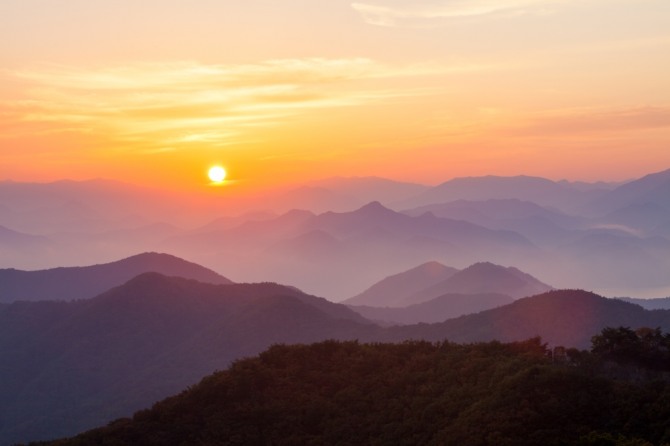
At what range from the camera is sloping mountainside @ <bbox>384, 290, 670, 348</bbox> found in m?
120

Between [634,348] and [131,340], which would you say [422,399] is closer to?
[634,348]

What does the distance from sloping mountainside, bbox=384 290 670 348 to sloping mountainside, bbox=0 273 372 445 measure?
1673cm

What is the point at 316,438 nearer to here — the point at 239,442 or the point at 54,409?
the point at 239,442

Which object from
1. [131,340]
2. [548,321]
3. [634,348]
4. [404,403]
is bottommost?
[404,403]

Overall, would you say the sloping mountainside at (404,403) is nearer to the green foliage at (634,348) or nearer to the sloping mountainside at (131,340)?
the green foliage at (634,348)

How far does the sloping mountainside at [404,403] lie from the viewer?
33.5 m

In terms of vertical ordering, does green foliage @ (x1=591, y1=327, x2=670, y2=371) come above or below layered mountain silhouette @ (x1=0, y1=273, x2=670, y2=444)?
below

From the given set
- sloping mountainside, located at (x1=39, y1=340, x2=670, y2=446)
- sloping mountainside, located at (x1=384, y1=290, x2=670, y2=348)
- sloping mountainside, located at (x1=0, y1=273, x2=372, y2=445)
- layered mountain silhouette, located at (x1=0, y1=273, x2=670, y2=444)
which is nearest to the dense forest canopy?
sloping mountainside, located at (x1=39, y1=340, x2=670, y2=446)

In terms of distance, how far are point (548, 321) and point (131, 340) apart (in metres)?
92.1

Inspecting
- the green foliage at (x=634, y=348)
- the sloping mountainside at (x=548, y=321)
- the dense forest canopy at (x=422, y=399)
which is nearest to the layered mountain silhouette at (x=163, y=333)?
the sloping mountainside at (x=548, y=321)

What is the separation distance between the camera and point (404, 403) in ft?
138

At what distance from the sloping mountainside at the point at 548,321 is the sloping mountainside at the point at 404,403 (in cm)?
7278

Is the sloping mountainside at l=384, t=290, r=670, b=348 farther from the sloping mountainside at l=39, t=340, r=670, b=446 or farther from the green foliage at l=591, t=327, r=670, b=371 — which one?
the green foliage at l=591, t=327, r=670, b=371

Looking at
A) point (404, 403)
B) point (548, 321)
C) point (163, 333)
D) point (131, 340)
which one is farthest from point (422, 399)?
point (131, 340)
